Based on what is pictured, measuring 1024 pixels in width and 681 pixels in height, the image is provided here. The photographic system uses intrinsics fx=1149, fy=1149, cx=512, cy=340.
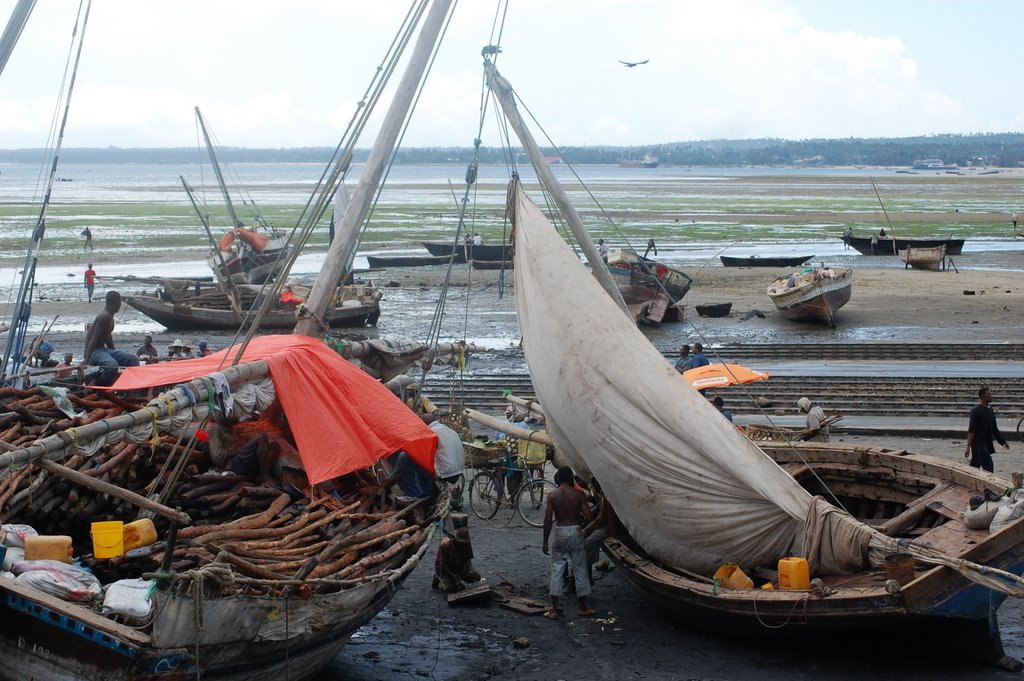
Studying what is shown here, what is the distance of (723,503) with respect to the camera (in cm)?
1123

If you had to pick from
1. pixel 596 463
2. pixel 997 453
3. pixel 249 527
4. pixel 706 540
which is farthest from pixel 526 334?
pixel 997 453

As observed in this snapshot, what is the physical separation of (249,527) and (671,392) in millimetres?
4392

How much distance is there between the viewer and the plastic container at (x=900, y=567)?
9.91 m

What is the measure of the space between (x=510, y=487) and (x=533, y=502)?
0.38 m

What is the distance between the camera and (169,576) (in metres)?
8.18

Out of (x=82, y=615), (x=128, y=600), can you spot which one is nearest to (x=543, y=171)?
(x=128, y=600)

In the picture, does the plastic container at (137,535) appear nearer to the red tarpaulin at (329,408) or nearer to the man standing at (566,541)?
the red tarpaulin at (329,408)

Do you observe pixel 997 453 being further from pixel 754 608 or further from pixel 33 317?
pixel 33 317

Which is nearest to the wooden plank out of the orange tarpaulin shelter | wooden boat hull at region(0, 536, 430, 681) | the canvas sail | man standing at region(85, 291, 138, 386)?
wooden boat hull at region(0, 536, 430, 681)

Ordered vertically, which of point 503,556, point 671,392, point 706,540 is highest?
point 671,392

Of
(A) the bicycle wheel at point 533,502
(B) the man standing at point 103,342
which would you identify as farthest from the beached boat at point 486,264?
(B) the man standing at point 103,342

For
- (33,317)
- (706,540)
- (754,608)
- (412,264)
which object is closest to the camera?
(754,608)

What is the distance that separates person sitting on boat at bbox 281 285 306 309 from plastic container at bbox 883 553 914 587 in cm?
2547

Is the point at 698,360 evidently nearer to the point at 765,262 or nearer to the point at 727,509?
the point at 727,509
